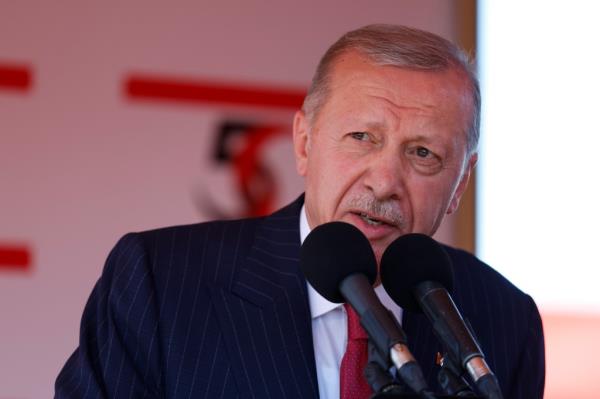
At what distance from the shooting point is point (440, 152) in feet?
7.72

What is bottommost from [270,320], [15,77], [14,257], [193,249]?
[14,257]

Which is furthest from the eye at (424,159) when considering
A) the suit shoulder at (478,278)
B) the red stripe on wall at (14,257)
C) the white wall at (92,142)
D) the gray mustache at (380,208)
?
the red stripe on wall at (14,257)

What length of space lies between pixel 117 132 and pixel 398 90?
1.59m

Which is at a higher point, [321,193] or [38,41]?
[38,41]

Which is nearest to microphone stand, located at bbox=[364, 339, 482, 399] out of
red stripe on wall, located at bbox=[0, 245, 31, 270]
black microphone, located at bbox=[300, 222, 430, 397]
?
black microphone, located at bbox=[300, 222, 430, 397]

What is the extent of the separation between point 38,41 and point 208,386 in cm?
181

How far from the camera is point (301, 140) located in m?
2.53

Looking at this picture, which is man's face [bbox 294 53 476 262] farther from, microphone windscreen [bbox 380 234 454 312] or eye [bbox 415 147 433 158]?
microphone windscreen [bbox 380 234 454 312]

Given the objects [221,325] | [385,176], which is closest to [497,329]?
[385,176]

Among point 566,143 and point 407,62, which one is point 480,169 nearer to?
point 566,143

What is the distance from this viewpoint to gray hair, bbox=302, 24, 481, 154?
236cm

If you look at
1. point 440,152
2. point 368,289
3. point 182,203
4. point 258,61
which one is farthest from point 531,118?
point 368,289

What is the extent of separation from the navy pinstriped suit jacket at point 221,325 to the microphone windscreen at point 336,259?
0.48 m

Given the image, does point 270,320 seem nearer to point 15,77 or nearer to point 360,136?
point 360,136
